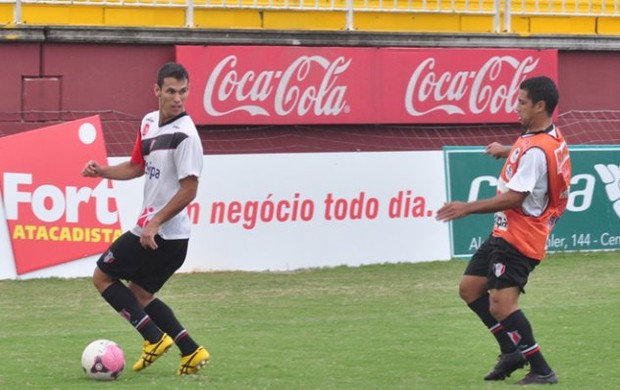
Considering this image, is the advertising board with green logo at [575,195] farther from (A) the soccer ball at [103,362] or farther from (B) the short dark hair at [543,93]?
(A) the soccer ball at [103,362]

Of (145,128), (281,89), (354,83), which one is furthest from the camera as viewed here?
(354,83)

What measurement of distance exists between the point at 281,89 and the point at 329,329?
651 cm

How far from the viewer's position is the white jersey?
8453 millimetres

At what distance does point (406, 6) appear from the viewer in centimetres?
1956

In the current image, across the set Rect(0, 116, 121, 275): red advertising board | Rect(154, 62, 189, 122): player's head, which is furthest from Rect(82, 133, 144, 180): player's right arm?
Rect(0, 116, 121, 275): red advertising board

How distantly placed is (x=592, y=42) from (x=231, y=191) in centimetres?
660

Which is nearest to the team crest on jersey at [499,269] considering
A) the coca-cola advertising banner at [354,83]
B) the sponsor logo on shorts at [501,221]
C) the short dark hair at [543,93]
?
the sponsor logo on shorts at [501,221]

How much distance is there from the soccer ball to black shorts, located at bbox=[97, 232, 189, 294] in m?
0.46

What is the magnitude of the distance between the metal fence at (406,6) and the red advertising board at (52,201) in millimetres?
1909

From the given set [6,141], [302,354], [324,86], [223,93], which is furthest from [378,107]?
[302,354]

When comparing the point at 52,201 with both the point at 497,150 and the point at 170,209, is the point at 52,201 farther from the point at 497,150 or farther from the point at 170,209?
the point at 497,150

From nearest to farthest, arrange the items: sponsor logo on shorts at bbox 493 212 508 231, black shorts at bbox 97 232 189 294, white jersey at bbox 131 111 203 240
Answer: sponsor logo on shorts at bbox 493 212 508 231 → white jersey at bbox 131 111 203 240 → black shorts at bbox 97 232 189 294

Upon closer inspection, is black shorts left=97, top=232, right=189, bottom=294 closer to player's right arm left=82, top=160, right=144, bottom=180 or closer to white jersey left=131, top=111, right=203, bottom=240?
white jersey left=131, top=111, right=203, bottom=240

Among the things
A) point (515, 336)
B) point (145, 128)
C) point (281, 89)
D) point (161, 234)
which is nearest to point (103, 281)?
point (161, 234)
